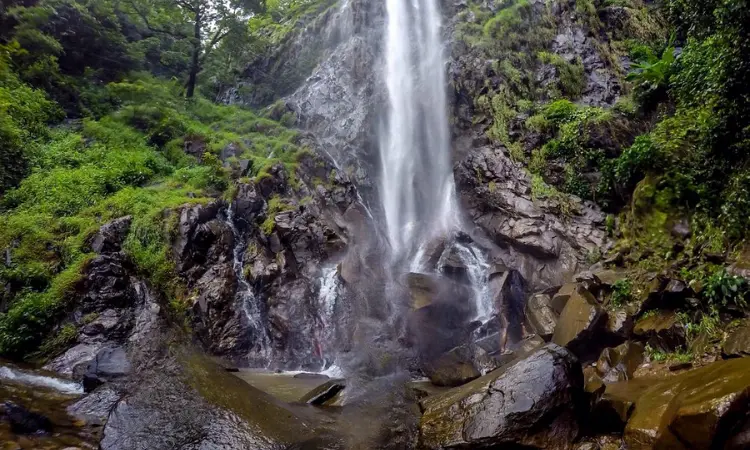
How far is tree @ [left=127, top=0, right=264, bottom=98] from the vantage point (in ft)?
64.8

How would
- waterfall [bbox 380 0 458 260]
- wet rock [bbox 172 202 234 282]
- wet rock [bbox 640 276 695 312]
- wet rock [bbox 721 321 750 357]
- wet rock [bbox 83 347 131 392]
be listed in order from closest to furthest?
wet rock [bbox 721 321 750 357], wet rock [bbox 83 347 131 392], wet rock [bbox 640 276 695 312], wet rock [bbox 172 202 234 282], waterfall [bbox 380 0 458 260]

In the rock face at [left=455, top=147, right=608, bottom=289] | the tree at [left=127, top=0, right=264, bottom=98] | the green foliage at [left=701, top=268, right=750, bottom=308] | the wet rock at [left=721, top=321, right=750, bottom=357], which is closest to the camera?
the wet rock at [left=721, top=321, right=750, bottom=357]

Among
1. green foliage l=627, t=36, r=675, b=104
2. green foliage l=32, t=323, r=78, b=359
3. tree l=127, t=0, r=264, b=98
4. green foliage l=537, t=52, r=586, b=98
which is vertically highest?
tree l=127, t=0, r=264, b=98

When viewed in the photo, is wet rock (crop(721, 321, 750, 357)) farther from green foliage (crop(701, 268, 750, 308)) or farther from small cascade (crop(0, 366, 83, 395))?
small cascade (crop(0, 366, 83, 395))

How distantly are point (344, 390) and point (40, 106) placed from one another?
16.6m

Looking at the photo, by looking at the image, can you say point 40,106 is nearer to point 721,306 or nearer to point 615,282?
point 615,282

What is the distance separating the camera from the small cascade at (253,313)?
10875 mm

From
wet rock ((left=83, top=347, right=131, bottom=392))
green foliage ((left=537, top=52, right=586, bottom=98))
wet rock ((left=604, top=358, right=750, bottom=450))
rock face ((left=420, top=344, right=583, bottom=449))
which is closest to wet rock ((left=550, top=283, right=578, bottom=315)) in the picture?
wet rock ((left=604, top=358, right=750, bottom=450))

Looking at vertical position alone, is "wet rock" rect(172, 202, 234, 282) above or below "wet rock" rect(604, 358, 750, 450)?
above

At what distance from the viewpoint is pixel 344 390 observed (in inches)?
323

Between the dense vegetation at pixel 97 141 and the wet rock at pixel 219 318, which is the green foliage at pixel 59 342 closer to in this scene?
the dense vegetation at pixel 97 141

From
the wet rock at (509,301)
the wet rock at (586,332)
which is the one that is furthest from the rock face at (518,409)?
the wet rock at (509,301)

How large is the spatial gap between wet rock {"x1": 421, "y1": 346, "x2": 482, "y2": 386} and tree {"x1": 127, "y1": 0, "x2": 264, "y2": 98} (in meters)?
19.0

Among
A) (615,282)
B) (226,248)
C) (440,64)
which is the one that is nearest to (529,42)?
(440,64)
